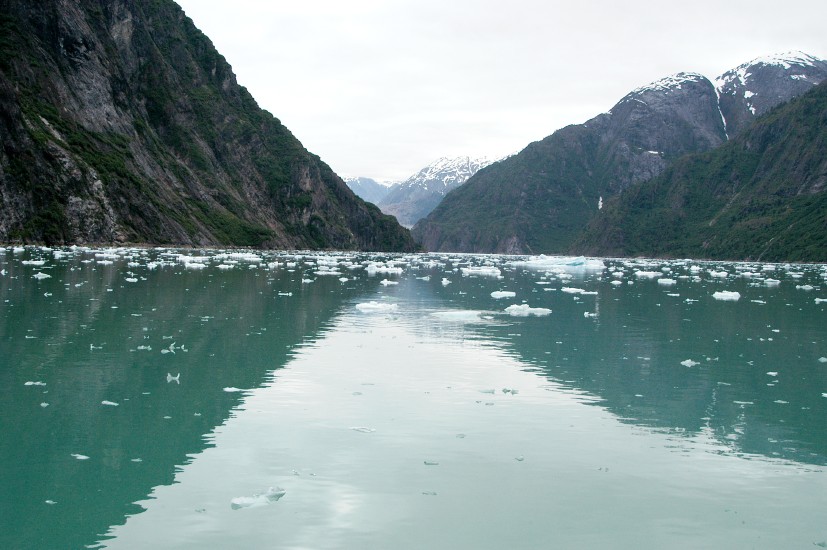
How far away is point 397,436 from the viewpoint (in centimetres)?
1005

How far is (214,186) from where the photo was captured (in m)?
129

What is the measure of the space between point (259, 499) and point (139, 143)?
368 feet

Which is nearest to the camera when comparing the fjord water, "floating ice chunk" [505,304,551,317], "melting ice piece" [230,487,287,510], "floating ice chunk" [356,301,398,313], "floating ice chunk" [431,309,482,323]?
the fjord water

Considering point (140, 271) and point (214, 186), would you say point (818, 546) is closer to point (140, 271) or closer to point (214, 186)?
point (140, 271)

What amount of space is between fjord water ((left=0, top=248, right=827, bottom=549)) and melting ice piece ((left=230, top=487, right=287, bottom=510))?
0.02m

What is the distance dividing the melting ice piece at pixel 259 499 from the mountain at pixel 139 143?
73.0m

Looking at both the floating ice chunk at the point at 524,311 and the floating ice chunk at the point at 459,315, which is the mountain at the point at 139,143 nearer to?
the floating ice chunk at the point at 459,315

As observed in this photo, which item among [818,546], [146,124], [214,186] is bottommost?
[818,546]

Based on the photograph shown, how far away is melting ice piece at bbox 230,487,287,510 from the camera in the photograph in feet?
24.2

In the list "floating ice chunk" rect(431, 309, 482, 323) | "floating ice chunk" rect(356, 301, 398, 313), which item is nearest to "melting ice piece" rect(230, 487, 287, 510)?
"floating ice chunk" rect(431, 309, 482, 323)

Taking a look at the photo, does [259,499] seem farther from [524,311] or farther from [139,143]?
[139,143]

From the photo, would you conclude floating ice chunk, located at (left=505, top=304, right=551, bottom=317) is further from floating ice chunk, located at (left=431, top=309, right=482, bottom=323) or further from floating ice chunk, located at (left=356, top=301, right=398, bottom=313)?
floating ice chunk, located at (left=356, top=301, right=398, bottom=313)

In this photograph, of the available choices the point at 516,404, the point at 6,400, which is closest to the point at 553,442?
the point at 516,404

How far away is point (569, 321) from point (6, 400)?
63.0 ft
